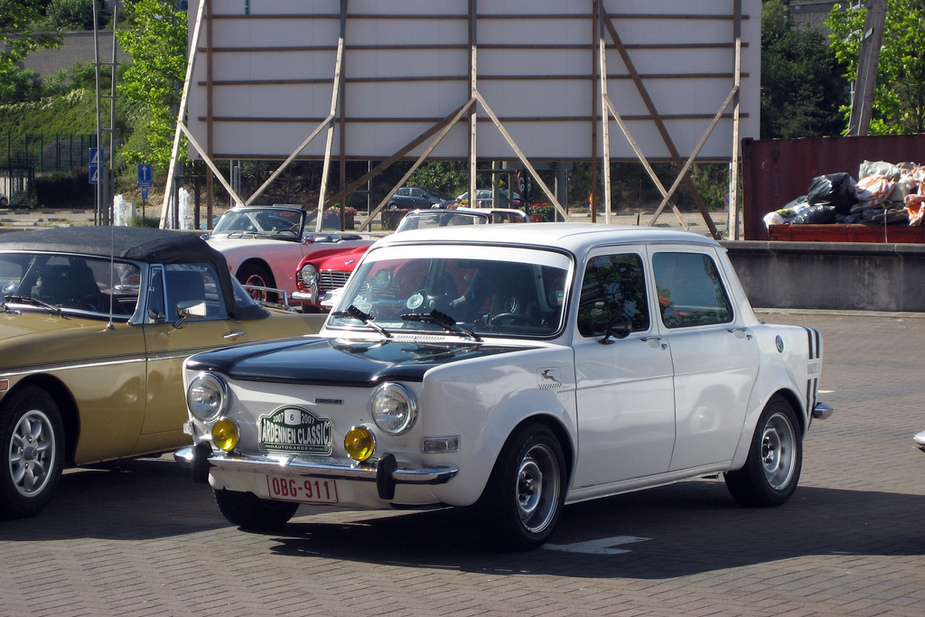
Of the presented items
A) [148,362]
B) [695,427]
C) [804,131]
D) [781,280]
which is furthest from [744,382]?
[804,131]

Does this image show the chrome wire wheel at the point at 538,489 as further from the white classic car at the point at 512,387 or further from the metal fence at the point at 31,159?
the metal fence at the point at 31,159

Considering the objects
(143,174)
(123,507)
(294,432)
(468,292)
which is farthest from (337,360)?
(143,174)

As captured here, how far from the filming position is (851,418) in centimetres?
1161

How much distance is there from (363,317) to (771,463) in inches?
114

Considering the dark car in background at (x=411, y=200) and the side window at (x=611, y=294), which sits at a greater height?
the dark car in background at (x=411, y=200)

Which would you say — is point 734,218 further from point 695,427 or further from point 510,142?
point 695,427

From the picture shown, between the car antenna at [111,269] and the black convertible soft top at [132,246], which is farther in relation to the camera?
the black convertible soft top at [132,246]

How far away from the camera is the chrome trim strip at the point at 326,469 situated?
5.79 metres

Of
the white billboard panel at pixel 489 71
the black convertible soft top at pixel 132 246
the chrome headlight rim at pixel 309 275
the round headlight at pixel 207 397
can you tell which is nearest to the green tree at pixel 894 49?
the white billboard panel at pixel 489 71

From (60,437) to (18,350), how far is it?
606mm

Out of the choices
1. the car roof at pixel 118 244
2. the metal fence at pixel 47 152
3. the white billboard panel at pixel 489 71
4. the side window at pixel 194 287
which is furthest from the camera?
the metal fence at pixel 47 152

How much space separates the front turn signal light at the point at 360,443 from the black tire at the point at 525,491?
0.62 m

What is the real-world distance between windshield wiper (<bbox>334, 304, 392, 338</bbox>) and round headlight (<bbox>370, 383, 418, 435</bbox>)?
101 cm

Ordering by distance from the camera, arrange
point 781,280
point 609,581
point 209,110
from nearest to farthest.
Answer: point 609,581 → point 781,280 → point 209,110
